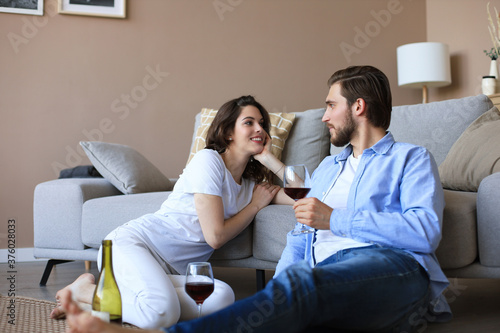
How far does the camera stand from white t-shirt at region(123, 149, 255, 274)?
6.51 ft

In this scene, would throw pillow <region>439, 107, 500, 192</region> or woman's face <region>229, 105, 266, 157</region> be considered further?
woman's face <region>229, 105, 266, 157</region>

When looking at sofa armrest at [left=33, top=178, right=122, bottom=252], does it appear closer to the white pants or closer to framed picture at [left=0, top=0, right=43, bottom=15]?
the white pants

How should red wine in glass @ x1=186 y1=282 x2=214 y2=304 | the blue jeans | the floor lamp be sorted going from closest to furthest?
the blue jeans
red wine in glass @ x1=186 y1=282 x2=214 y2=304
the floor lamp

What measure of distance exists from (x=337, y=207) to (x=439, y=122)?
106 cm

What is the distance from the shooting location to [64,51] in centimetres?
385

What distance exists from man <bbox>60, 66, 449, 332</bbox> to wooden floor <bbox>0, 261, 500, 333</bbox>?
1.10 feet

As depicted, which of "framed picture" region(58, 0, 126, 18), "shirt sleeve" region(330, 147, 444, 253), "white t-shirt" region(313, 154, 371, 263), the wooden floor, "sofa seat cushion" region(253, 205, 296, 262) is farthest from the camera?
"framed picture" region(58, 0, 126, 18)

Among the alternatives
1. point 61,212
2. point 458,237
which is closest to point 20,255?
point 61,212

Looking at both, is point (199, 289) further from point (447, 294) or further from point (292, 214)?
point (447, 294)

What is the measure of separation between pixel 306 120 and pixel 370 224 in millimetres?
1540

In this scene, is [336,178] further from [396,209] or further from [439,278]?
[439,278]

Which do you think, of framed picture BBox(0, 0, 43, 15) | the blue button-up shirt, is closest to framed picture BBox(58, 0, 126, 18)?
framed picture BBox(0, 0, 43, 15)

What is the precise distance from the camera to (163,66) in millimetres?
4020

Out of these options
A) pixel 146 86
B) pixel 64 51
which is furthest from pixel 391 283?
pixel 64 51
